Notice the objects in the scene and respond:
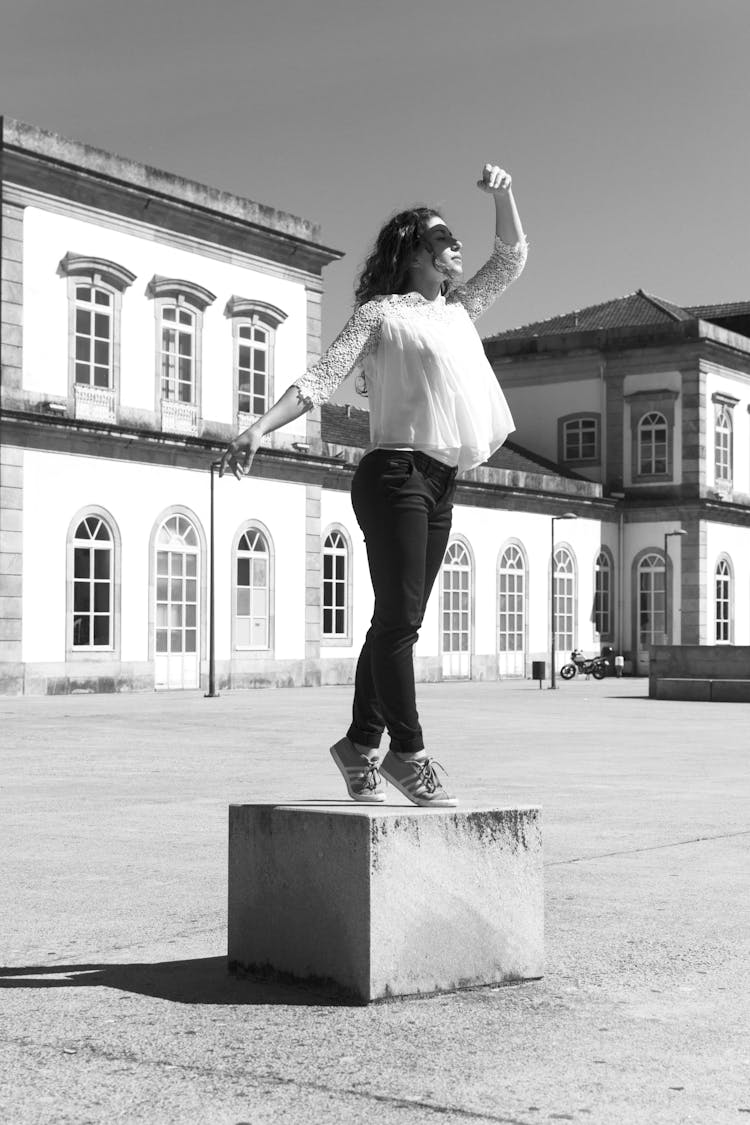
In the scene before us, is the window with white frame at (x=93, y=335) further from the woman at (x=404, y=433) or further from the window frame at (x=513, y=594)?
the woman at (x=404, y=433)

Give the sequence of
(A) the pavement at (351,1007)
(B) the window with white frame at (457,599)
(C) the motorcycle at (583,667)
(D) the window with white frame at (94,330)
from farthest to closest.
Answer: (C) the motorcycle at (583,667), (B) the window with white frame at (457,599), (D) the window with white frame at (94,330), (A) the pavement at (351,1007)

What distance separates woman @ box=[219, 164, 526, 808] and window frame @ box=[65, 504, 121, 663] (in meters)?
24.5

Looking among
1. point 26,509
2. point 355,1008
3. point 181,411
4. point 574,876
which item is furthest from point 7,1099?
point 181,411

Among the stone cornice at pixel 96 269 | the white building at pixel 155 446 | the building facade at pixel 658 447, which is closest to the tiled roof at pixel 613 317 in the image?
the building facade at pixel 658 447

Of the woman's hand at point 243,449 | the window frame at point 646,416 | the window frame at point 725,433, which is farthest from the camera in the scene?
the window frame at point 725,433

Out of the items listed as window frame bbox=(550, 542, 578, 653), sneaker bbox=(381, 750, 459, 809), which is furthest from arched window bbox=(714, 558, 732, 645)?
sneaker bbox=(381, 750, 459, 809)

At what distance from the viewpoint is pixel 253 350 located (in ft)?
113

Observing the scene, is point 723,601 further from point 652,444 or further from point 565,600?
point 565,600

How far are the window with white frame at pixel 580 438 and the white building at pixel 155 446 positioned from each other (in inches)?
472

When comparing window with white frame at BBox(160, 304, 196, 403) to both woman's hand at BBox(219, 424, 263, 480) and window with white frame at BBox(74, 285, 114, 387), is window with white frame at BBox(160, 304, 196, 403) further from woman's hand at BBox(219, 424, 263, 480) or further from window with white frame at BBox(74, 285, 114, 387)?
woman's hand at BBox(219, 424, 263, 480)

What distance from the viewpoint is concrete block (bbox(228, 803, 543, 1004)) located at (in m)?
4.81

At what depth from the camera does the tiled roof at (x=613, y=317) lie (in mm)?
51981

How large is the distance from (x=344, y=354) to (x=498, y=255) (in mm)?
754

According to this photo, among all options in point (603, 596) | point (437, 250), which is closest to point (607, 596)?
point (603, 596)
